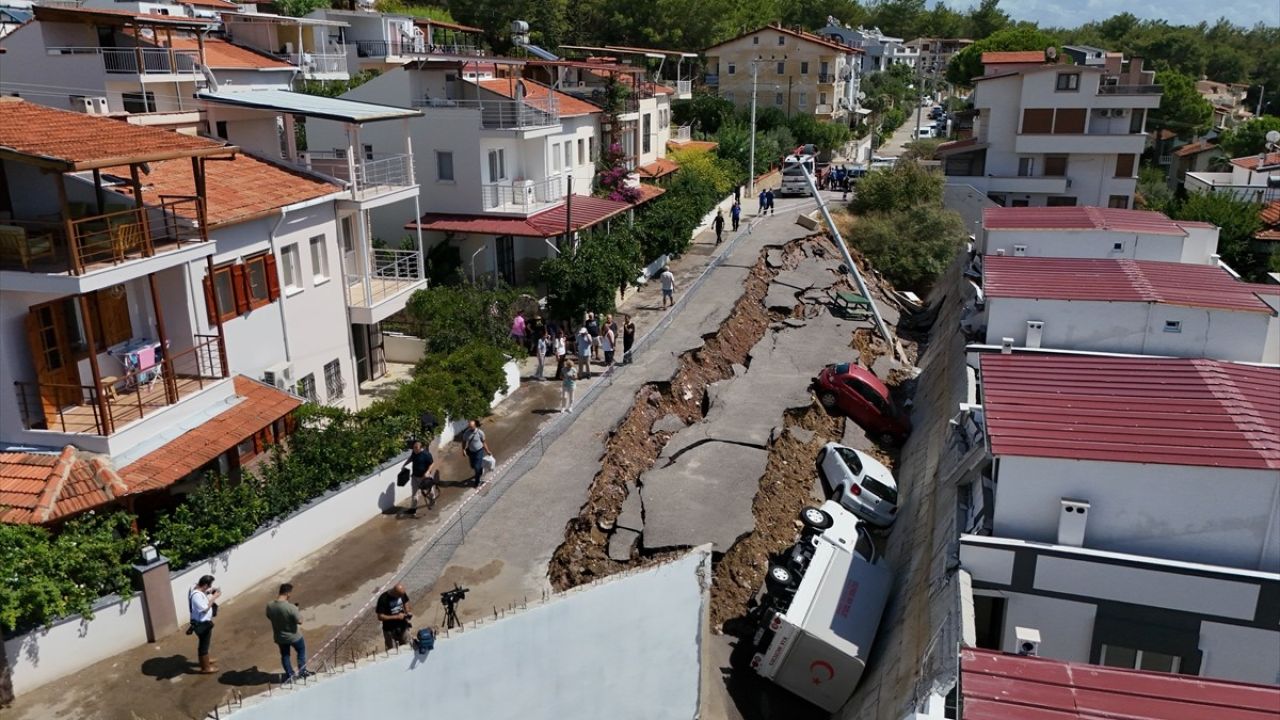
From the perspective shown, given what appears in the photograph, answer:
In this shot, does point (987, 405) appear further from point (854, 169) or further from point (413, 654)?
point (854, 169)

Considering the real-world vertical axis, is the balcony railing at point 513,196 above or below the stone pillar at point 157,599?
above

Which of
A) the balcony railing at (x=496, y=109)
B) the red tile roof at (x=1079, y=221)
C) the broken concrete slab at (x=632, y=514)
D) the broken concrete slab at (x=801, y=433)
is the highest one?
the balcony railing at (x=496, y=109)

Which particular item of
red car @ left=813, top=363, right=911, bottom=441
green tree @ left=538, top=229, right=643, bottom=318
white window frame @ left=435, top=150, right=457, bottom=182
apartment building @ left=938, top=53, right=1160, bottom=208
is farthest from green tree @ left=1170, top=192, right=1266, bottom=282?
white window frame @ left=435, top=150, right=457, bottom=182

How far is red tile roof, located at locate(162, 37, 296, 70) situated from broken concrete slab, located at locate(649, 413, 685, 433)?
21.8 metres

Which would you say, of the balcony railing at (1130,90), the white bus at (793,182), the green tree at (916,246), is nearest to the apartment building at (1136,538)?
the green tree at (916,246)

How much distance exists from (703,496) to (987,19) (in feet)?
473

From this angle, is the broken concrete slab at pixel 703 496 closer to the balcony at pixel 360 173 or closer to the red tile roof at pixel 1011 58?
the balcony at pixel 360 173

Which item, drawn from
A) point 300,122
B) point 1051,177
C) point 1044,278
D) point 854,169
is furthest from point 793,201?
point 1044,278

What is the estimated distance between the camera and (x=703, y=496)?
18.7 m

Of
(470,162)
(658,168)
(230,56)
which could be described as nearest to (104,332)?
(470,162)

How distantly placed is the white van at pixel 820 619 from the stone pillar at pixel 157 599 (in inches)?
371

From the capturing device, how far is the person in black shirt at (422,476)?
18.5 m

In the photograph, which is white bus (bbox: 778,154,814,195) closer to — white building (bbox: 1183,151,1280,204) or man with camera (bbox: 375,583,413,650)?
white building (bbox: 1183,151,1280,204)

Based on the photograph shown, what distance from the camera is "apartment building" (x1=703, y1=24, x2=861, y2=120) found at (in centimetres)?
7150
